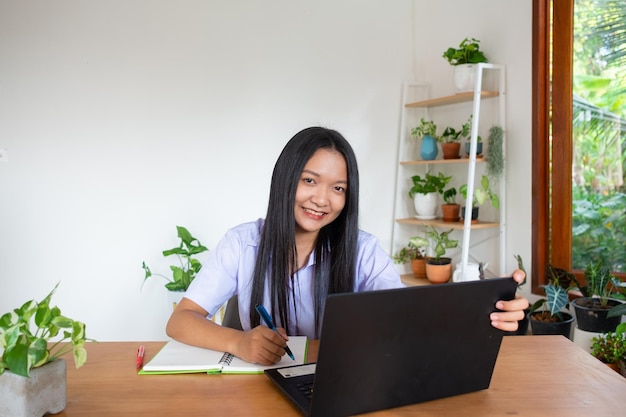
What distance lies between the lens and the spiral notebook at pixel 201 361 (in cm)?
107

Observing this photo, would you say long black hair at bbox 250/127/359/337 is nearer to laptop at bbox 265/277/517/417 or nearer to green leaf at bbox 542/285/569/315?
laptop at bbox 265/277/517/417

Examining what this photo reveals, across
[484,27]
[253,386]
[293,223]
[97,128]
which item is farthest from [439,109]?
[253,386]

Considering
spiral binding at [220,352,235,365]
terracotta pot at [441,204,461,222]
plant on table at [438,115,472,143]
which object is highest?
plant on table at [438,115,472,143]

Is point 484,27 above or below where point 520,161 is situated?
above

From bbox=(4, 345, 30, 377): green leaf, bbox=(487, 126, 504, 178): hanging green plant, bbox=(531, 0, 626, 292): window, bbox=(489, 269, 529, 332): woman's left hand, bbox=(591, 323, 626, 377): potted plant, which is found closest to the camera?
bbox=(4, 345, 30, 377): green leaf

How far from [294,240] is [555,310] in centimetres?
139

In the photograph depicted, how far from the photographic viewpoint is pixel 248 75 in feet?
10.6

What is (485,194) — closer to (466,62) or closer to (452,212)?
(452,212)

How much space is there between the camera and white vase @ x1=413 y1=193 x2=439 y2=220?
10.7 feet

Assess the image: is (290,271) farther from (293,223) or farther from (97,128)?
(97,128)

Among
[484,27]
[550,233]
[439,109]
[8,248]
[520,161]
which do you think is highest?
[484,27]

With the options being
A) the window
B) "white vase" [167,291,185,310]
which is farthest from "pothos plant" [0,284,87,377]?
the window

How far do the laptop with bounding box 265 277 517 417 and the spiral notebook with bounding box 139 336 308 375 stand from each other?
0.15m

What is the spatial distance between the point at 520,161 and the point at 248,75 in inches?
63.2
